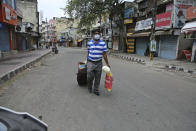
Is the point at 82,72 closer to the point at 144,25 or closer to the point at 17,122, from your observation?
the point at 17,122

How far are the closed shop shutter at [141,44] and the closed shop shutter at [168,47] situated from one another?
3239 mm

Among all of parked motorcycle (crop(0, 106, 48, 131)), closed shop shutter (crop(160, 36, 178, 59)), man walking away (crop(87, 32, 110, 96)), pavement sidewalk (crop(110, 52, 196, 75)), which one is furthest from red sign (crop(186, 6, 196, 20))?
parked motorcycle (crop(0, 106, 48, 131))

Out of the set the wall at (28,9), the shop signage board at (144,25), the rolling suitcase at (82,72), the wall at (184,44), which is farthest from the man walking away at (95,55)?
the wall at (28,9)

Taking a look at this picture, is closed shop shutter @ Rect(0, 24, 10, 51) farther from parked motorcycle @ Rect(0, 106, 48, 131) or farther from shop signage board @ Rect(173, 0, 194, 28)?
shop signage board @ Rect(173, 0, 194, 28)

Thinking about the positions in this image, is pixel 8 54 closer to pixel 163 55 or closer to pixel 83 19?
pixel 83 19

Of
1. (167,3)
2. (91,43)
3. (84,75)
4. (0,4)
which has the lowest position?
(84,75)

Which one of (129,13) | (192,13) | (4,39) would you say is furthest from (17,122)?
(129,13)

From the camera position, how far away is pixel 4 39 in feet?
55.3

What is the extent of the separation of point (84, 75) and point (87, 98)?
1.07 meters

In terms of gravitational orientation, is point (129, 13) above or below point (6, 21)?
above

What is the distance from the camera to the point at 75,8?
906 inches

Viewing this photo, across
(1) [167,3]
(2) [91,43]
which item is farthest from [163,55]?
(2) [91,43]

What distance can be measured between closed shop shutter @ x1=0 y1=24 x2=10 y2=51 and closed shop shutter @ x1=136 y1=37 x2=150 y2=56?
17257mm

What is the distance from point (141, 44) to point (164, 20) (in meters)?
6.95
